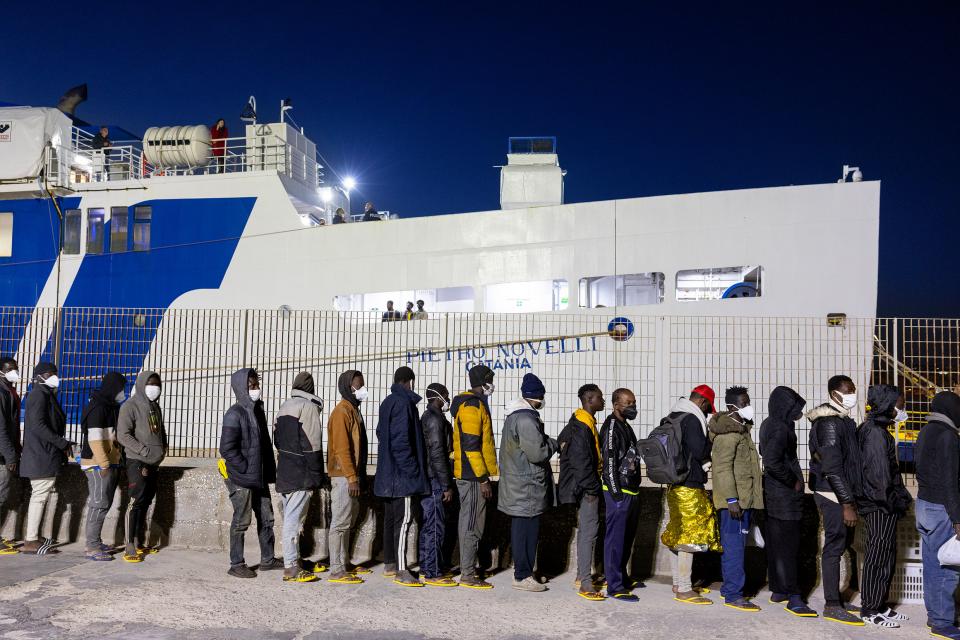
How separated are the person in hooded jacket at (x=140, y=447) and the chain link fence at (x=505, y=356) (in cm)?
177

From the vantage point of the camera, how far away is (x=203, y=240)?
12461mm

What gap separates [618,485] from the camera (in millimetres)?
5961

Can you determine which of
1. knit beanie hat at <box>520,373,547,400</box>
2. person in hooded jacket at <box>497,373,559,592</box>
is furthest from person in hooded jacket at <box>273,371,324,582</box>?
knit beanie hat at <box>520,373,547,400</box>

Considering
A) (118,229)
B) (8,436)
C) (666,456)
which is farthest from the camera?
(118,229)

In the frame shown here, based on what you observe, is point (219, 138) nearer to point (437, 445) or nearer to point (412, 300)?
point (412, 300)

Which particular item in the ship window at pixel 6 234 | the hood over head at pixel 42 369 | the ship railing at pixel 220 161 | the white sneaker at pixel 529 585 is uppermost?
the ship railing at pixel 220 161

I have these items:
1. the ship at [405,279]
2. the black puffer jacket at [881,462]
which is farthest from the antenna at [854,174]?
the black puffer jacket at [881,462]

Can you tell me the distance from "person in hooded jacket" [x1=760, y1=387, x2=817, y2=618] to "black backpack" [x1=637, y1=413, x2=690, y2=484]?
1.90 ft

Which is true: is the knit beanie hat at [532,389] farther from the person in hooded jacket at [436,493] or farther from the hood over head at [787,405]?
the hood over head at [787,405]

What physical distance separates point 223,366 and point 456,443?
4.52 metres

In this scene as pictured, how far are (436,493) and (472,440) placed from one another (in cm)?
54

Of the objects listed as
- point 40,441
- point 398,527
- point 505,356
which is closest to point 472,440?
point 398,527

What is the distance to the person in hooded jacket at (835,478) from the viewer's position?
5539 mm

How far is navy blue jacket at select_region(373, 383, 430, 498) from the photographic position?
20.2 feet
